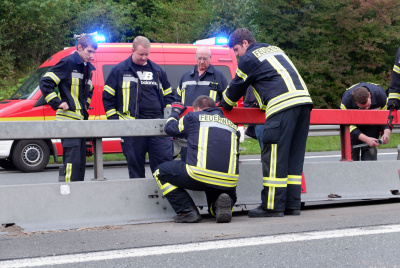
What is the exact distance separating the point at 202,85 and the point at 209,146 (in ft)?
7.14

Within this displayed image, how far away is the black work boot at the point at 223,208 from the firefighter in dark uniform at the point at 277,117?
457mm

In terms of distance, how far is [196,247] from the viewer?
182 inches

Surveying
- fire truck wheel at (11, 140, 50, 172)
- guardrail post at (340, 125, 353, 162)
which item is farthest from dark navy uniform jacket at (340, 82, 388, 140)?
fire truck wheel at (11, 140, 50, 172)

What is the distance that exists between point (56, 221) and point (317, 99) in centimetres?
1832

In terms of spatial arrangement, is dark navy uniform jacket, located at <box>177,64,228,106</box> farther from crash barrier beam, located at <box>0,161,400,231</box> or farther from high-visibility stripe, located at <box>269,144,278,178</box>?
high-visibility stripe, located at <box>269,144,278,178</box>

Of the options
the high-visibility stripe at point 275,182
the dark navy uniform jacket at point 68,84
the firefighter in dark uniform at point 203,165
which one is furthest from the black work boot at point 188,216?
the dark navy uniform jacket at point 68,84

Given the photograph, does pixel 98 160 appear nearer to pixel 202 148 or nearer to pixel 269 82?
pixel 202 148

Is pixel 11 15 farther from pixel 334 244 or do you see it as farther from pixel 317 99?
pixel 334 244

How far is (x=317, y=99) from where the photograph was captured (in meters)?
22.9

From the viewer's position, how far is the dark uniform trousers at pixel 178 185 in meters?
5.76

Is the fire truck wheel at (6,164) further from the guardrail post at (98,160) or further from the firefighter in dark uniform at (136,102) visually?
the guardrail post at (98,160)

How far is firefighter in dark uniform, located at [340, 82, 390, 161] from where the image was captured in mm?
7465

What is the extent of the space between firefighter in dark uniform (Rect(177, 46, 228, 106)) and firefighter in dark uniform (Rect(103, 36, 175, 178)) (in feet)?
A: 2.48

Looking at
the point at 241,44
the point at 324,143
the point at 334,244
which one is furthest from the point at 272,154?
the point at 324,143
